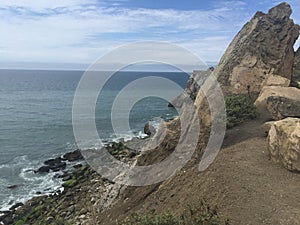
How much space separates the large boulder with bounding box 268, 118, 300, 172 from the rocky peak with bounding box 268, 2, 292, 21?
14.9 meters

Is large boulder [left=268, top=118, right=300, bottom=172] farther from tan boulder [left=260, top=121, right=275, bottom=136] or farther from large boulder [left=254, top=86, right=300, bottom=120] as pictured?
large boulder [left=254, top=86, right=300, bottom=120]

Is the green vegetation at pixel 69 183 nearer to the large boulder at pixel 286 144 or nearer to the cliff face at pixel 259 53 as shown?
the cliff face at pixel 259 53

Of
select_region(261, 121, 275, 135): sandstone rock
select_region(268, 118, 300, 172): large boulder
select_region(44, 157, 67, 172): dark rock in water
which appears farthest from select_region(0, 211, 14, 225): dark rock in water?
select_region(268, 118, 300, 172): large boulder

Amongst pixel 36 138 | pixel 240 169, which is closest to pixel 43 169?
pixel 36 138

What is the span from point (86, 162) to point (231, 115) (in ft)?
70.6

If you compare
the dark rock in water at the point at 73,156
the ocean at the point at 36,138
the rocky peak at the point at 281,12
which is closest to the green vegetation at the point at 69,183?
the ocean at the point at 36,138

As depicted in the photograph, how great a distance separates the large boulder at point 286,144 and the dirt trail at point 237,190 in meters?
0.29

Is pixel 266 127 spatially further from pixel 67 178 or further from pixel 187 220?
pixel 67 178

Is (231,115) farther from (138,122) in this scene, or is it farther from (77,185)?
(138,122)

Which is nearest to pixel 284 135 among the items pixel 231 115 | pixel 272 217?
pixel 272 217

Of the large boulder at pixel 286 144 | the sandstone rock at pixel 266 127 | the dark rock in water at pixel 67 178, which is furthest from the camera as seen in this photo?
the dark rock in water at pixel 67 178

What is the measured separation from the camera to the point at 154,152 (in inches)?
648

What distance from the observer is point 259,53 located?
72.6ft

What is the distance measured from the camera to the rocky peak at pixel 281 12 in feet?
79.4
